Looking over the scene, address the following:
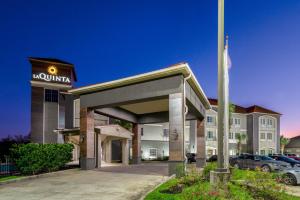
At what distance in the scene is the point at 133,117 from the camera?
3027cm

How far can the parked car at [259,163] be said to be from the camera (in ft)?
73.6

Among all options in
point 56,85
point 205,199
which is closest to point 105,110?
point 205,199

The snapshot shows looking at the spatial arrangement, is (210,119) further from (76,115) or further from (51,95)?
(51,95)

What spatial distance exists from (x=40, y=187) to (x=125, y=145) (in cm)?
1882

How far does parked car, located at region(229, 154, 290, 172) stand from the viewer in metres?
22.4

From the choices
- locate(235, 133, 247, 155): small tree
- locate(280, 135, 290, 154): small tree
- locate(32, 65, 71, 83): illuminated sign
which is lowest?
locate(280, 135, 290, 154): small tree

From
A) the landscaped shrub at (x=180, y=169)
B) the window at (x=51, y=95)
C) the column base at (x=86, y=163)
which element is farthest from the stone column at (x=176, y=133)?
the window at (x=51, y=95)

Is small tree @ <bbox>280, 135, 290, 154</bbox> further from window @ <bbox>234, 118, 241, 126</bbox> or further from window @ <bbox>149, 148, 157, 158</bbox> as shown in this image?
window @ <bbox>149, 148, 157, 158</bbox>

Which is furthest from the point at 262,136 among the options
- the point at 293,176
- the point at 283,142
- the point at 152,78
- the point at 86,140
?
the point at 152,78

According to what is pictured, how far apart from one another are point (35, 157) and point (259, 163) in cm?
1803

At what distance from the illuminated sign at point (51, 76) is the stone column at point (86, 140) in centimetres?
2306

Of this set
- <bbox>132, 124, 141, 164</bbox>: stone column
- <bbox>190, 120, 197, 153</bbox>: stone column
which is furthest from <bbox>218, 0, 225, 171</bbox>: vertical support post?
<bbox>190, 120, 197, 153</bbox>: stone column

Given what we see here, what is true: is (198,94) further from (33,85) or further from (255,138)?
(255,138)

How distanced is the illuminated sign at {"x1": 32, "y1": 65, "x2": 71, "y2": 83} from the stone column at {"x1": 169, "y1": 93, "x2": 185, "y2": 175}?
3030 cm
